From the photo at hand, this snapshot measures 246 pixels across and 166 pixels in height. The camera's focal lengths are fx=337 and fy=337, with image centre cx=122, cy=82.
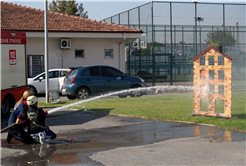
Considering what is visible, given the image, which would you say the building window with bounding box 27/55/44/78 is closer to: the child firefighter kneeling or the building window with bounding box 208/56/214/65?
the building window with bounding box 208/56/214/65

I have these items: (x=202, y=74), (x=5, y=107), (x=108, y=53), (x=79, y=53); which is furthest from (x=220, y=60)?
(x=79, y=53)

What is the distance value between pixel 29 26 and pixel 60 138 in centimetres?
1650

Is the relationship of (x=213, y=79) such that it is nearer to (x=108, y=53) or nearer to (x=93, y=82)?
(x=93, y=82)

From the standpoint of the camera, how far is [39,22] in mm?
23750

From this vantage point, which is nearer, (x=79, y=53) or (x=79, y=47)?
(x=79, y=47)

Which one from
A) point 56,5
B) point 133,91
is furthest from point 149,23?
point 56,5

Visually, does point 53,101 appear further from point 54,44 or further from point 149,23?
point 149,23

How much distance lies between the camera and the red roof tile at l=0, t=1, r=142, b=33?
2278 centimetres

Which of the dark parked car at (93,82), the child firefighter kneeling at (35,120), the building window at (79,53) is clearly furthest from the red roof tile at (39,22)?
the child firefighter kneeling at (35,120)

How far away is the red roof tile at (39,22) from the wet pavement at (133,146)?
14.5 metres

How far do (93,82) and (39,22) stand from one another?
9.21m

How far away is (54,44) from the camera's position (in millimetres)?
23406

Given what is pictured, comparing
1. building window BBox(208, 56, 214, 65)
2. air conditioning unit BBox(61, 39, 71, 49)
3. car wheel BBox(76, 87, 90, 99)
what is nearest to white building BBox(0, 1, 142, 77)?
air conditioning unit BBox(61, 39, 71, 49)

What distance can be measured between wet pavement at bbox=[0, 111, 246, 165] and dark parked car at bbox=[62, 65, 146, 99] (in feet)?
22.5
